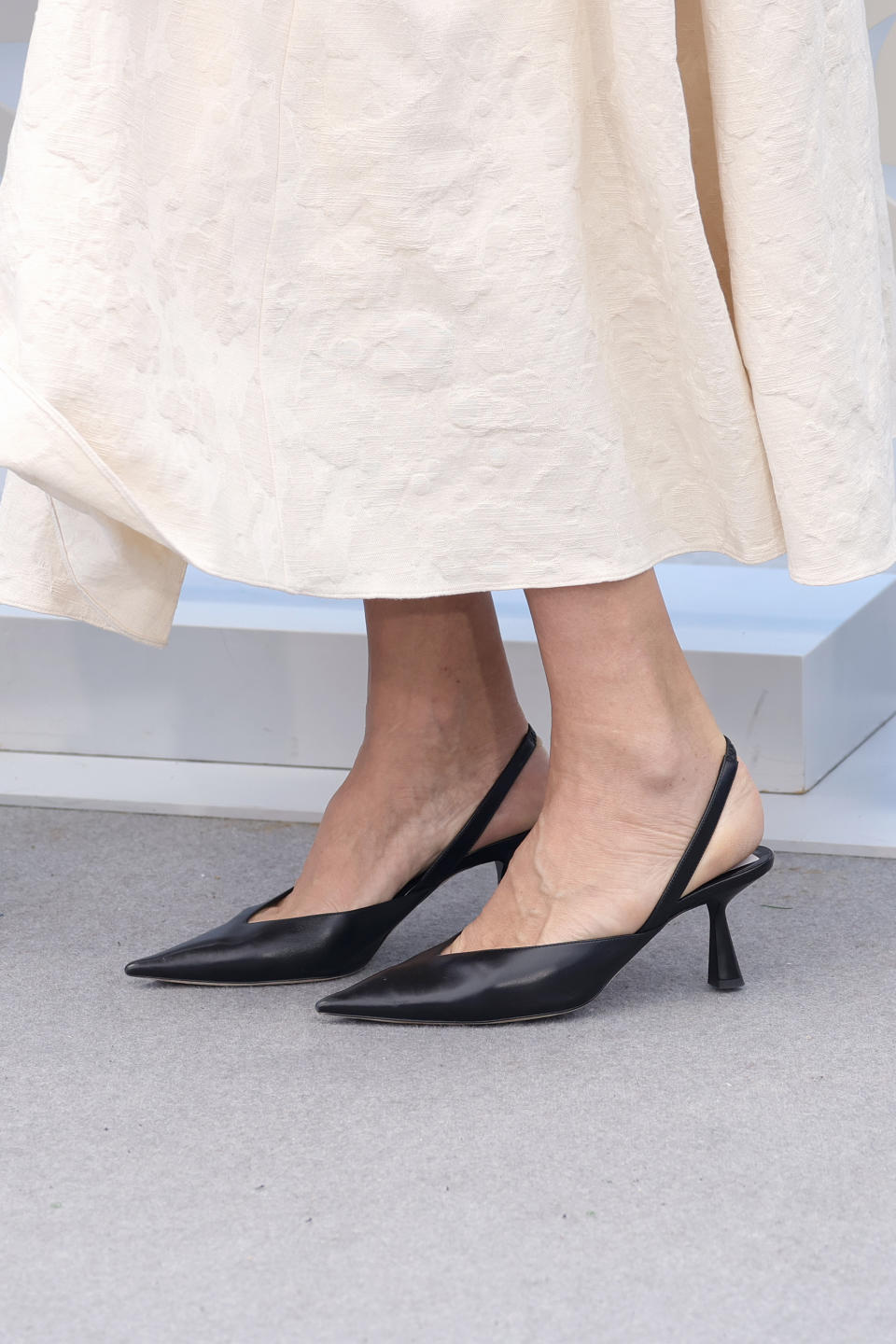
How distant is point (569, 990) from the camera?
2.49 ft

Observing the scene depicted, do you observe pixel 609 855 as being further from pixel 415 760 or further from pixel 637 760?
pixel 415 760

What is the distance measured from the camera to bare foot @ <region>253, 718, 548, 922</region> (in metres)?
0.85

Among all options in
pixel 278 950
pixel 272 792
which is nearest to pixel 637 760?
pixel 278 950

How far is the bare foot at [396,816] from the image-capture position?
2.79ft

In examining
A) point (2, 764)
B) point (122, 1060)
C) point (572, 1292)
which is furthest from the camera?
point (2, 764)

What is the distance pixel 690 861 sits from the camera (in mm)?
767

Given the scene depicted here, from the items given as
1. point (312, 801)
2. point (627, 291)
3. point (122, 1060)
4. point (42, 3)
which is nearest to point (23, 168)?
point (42, 3)

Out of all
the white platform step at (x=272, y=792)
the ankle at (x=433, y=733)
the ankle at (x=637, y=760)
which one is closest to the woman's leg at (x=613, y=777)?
the ankle at (x=637, y=760)

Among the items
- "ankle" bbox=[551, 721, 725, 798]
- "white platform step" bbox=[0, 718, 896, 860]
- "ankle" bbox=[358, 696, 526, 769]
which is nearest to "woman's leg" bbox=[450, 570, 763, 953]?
"ankle" bbox=[551, 721, 725, 798]

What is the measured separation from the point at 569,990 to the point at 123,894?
15.6 inches

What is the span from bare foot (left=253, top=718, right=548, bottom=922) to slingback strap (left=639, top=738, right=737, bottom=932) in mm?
146

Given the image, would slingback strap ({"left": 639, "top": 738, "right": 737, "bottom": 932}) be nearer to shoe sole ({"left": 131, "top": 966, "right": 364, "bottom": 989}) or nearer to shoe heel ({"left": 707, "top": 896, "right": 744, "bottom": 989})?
shoe heel ({"left": 707, "top": 896, "right": 744, "bottom": 989})

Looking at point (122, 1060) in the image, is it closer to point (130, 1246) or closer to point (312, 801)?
point (130, 1246)

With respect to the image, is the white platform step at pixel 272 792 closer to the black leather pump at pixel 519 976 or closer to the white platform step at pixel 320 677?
the white platform step at pixel 320 677
